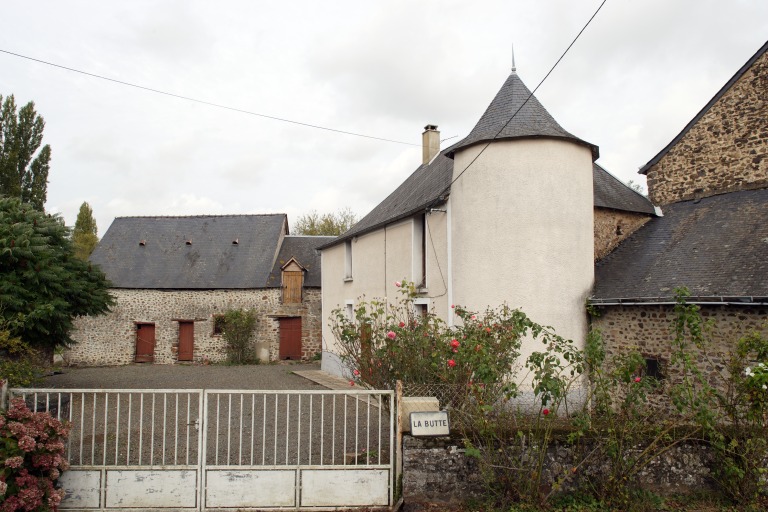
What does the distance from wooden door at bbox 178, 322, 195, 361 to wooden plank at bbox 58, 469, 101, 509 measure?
18.4 meters

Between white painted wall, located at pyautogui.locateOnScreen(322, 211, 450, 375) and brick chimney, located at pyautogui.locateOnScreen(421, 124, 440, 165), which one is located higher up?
brick chimney, located at pyautogui.locateOnScreen(421, 124, 440, 165)

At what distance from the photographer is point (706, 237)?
33.0ft

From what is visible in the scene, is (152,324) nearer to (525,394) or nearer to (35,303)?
(35,303)

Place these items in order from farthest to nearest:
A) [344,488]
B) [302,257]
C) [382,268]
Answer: [302,257], [382,268], [344,488]

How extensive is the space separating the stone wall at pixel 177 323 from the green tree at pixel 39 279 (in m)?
10.2

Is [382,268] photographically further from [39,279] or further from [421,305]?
[39,279]

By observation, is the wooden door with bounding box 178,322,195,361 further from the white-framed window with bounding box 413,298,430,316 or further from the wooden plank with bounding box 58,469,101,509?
the wooden plank with bounding box 58,469,101,509

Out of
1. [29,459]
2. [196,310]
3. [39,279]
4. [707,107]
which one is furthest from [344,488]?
[196,310]

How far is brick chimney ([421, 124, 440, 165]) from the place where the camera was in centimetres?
1819

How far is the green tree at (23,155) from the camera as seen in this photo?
25234 mm

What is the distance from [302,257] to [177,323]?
5.90 metres

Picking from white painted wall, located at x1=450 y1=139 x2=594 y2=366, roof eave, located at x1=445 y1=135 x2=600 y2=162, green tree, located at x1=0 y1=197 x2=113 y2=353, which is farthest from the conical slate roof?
green tree, located at x1=0 y1=197 x2=113 y2=353

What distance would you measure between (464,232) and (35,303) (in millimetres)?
8199

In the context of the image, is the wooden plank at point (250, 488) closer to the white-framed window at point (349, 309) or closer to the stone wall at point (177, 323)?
the white-framed window at point (349, 309)
